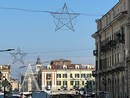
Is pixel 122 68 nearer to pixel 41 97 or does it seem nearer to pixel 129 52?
pixel 129 52

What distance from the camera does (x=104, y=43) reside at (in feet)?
380

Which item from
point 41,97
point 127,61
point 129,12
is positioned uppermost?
point 129,12

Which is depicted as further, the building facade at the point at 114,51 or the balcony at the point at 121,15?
the balcony at the point at 121,15

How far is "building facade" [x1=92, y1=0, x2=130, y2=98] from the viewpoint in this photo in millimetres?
89875

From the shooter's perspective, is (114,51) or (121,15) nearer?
(121,15)

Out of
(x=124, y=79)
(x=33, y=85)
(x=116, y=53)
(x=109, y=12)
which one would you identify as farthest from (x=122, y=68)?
(x=33, y=85)

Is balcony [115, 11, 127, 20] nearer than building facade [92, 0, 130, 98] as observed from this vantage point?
No

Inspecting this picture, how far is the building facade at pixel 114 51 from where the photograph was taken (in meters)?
89.9

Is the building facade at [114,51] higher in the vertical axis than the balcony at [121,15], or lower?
lower

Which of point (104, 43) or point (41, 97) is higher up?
point (104, 43)

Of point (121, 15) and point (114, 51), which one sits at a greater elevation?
point (121, 15)

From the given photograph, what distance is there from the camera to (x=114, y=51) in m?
103

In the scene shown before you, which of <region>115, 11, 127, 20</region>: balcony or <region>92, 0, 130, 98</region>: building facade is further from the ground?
<region>115, 11, 127, 20</region>: balcony

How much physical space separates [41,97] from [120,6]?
33.2 meters
